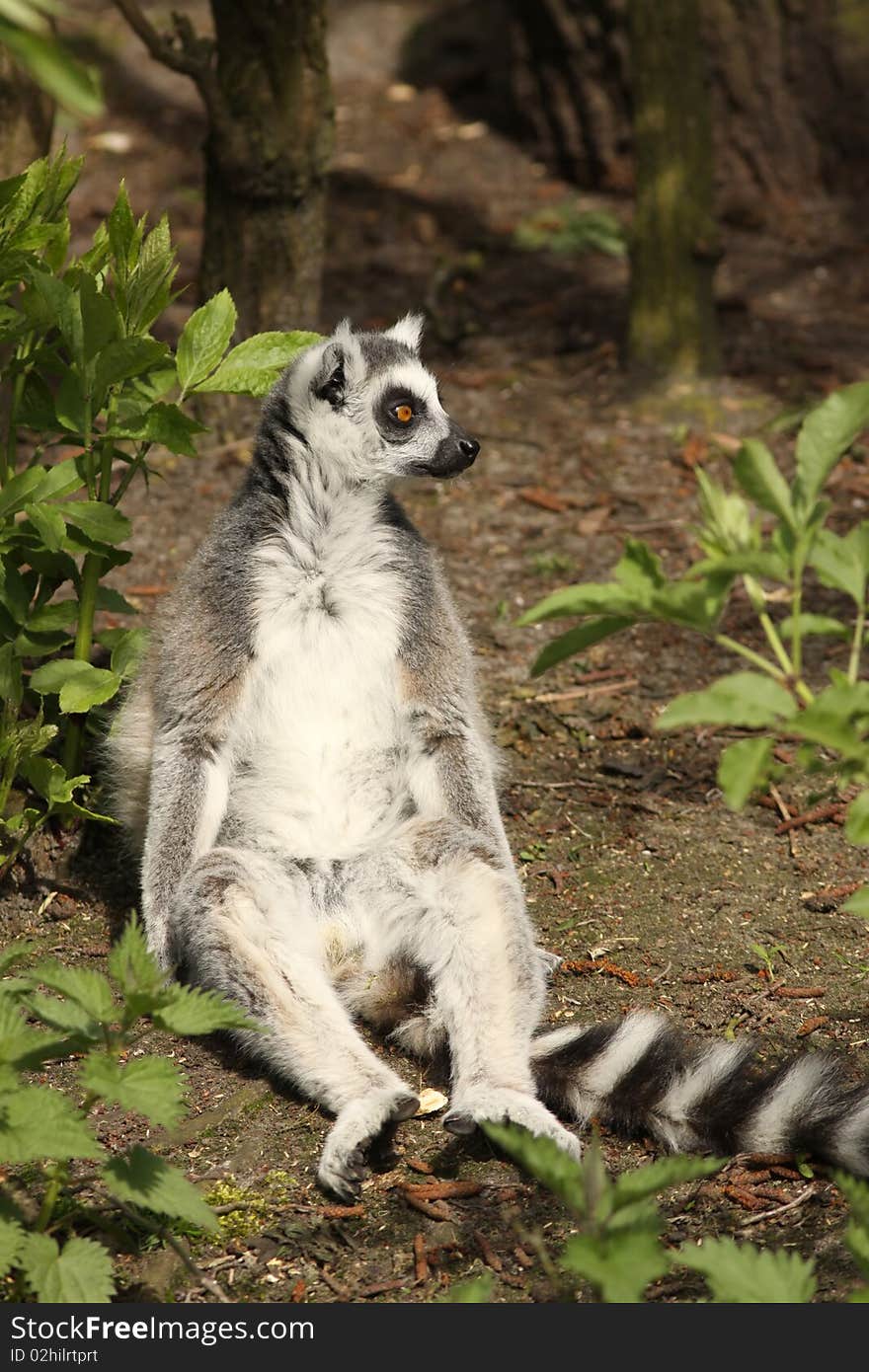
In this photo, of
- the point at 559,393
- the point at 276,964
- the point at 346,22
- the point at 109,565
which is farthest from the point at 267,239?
the point at 346,22

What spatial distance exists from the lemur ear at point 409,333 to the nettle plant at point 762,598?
2.43 meters

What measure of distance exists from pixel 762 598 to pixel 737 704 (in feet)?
0.68

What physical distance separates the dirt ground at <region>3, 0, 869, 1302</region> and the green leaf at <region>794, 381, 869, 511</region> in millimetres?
1619

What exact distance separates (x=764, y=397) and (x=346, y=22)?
5759mm

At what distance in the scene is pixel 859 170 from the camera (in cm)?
→ 943

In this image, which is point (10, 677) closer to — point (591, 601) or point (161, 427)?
point (161, 427)

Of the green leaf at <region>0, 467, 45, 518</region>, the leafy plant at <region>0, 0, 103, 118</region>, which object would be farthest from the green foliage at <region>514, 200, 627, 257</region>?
the leafy plant at <region>0, 0, 103, 118</region>

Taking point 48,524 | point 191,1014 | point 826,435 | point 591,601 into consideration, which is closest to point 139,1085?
point 191,1014

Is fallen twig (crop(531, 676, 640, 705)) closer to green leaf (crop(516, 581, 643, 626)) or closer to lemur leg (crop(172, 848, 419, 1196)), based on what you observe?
lemur leg (crop(172, 848, 419, 1196))

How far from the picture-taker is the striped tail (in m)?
3.15

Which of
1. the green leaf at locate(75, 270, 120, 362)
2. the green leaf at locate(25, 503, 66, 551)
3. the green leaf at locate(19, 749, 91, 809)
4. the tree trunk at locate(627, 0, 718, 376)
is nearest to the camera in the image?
the green leaf at locate(75, 270, 120, 362)

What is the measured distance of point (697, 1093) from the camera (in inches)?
130

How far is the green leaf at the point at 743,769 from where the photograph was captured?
199 cm

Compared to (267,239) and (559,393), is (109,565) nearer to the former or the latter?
(267,239)
